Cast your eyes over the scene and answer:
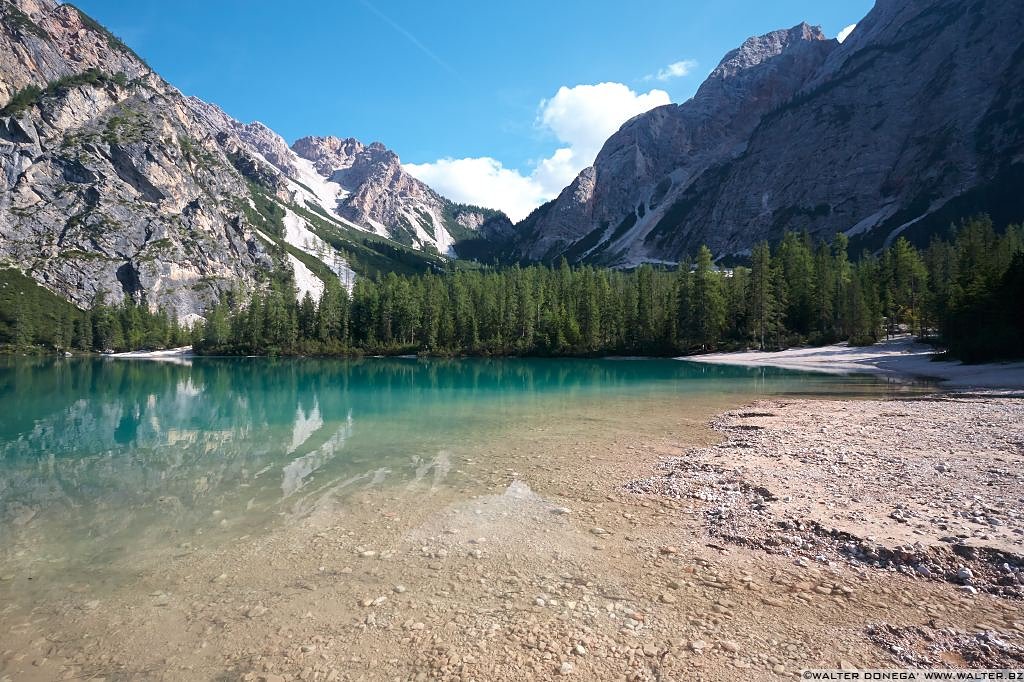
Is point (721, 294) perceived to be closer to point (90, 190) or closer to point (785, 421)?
point (785, 421)

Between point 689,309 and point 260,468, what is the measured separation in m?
77.6

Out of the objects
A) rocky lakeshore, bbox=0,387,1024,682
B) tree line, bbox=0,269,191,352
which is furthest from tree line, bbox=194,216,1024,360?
rocky lakeshore, bbox=0,387,1024,682

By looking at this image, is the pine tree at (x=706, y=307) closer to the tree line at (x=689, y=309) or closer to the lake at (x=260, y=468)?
the tree line at (x=689, y=309)

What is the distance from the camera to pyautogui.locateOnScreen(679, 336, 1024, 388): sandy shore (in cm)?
3453

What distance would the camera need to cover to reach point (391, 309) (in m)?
114

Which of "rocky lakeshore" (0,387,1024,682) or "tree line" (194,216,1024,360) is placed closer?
"rocky lakeshore" (0,387,1024,682)

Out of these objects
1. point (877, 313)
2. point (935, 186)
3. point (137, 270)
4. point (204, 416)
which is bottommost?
point (204, 416)

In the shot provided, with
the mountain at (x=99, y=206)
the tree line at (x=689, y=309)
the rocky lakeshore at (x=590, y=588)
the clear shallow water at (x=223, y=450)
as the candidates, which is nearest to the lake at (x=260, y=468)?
the clear shallow water at (x=223, y=450)

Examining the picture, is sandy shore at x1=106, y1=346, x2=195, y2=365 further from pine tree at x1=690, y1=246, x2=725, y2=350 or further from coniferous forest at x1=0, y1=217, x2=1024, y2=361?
pine tree at x1=690, y1=246, x2=725, y2=350

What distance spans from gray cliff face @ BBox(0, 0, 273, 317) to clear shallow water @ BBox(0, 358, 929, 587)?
5728 inches

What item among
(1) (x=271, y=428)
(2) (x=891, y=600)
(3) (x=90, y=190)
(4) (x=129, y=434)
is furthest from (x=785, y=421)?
(3) (x=90, y=190)

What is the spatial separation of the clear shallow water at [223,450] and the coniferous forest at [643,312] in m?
30.8

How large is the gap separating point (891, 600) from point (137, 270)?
664 ft

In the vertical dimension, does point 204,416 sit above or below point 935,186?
below
